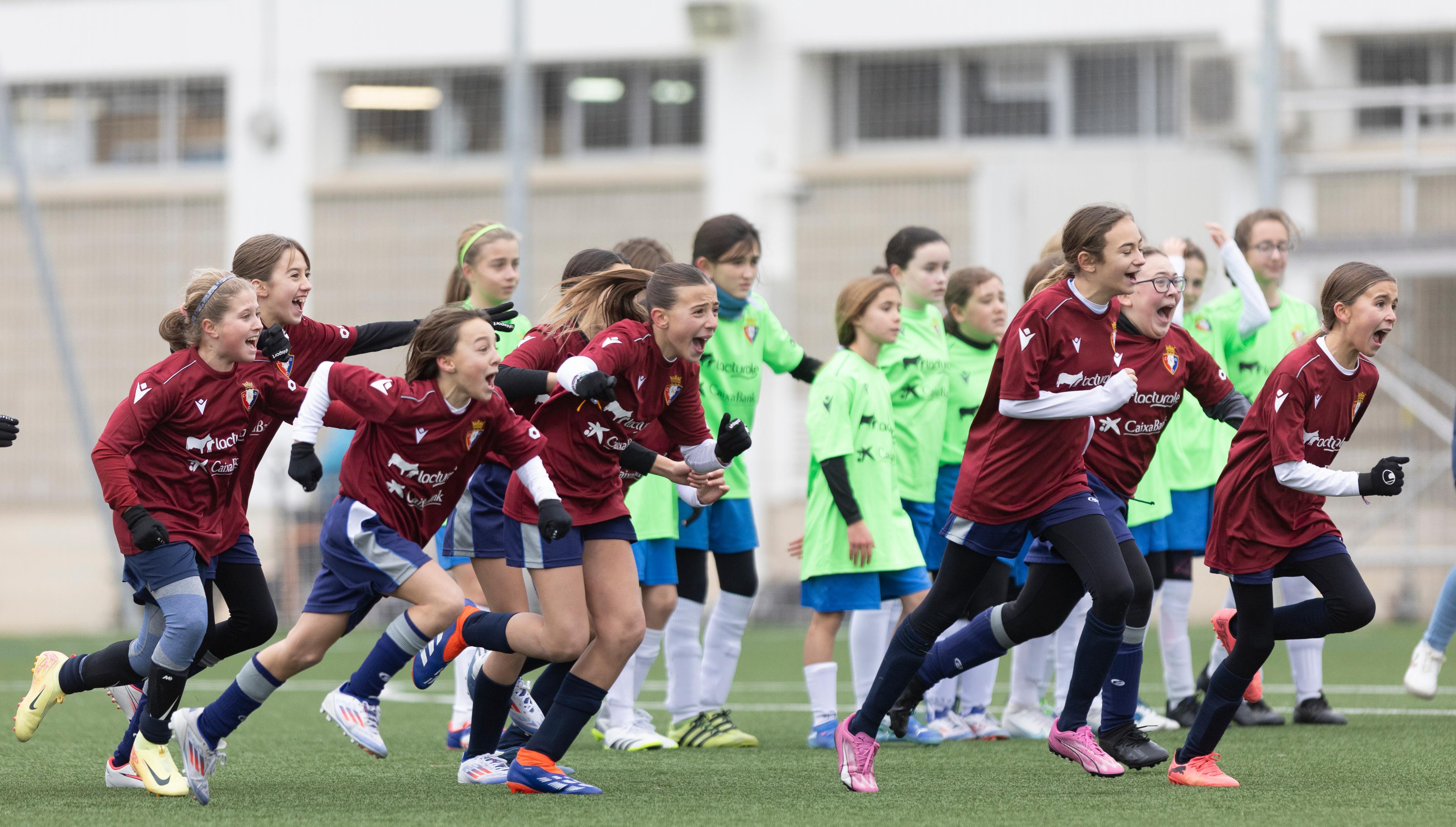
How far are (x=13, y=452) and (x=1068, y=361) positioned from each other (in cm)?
1409

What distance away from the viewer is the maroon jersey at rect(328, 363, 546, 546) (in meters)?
4.93

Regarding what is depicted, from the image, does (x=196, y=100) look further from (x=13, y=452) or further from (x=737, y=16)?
(x=737, y=16)

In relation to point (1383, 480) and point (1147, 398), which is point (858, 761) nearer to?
point (1147, 398)

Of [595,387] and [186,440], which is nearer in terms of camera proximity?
[595,387]

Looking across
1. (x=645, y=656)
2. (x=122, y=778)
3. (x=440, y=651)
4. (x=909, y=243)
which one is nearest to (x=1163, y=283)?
(x=909, y=243)

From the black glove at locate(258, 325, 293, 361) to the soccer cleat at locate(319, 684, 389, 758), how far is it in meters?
1.02

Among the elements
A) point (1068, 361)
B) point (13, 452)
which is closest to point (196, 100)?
point (13, 452)

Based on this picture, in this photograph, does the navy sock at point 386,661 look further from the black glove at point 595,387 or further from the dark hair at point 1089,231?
the dark hair at point 1089,231

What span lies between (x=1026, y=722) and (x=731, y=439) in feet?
7.55

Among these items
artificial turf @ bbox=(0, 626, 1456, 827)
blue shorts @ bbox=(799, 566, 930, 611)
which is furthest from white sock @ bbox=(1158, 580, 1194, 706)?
blue shorts @ bbox=(799, 566, 930, 611)

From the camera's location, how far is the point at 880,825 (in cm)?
440

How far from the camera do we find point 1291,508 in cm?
496

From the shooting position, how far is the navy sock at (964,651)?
212 inches

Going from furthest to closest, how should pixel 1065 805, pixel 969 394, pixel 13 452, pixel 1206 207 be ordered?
pixel 13 452
pixel 1206 207
pixel 969 394
pixel 1065 805
